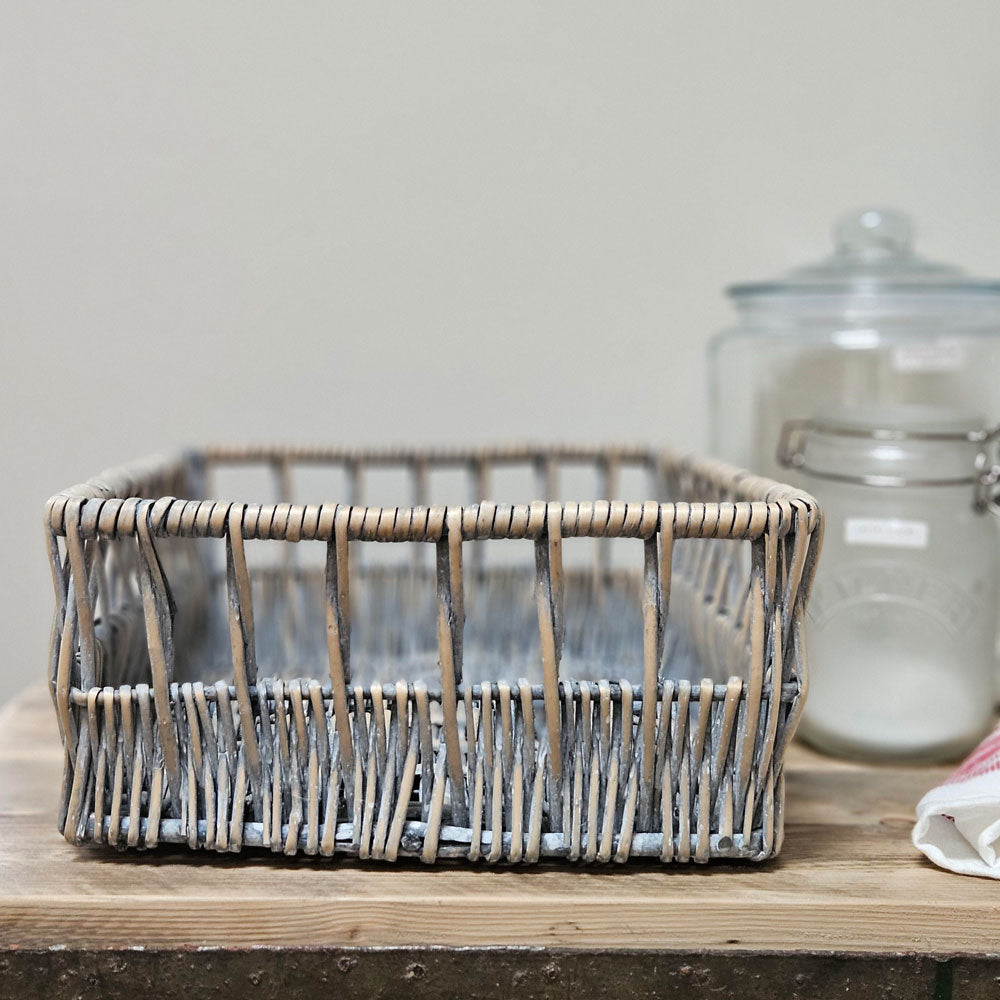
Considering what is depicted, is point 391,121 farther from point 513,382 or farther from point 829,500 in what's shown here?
point 829,500

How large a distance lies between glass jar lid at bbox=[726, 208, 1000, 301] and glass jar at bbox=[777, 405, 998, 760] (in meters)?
0.15

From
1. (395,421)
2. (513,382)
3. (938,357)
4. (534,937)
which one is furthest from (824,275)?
(534,937)

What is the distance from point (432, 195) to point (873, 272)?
426 millimetres

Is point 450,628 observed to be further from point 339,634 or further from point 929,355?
point 929,355

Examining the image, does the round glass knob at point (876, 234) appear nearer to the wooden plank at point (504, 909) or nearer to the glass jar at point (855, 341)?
the glass jar at point (855, 341)

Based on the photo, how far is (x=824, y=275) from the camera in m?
0.86

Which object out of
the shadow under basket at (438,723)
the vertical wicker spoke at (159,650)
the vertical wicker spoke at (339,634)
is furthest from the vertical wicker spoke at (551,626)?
the vertical wicker spoke at (159,650)

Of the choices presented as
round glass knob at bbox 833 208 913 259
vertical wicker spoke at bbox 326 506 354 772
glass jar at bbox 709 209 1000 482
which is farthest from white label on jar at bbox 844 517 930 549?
vertical wicker spoke at bbox 326 506 354 772

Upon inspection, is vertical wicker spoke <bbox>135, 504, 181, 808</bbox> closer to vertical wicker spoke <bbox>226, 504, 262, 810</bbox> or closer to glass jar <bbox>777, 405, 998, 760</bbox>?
vertical wicker spoke <bbox>226, 504, 262, 810</bbox>

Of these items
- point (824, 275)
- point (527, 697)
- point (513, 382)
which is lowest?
point (527, 697)

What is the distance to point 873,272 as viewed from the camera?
853 millimetres

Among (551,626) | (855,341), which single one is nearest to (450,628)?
(551,626)

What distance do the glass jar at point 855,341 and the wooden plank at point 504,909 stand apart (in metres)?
0.42

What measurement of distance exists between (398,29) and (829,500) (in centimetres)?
61
